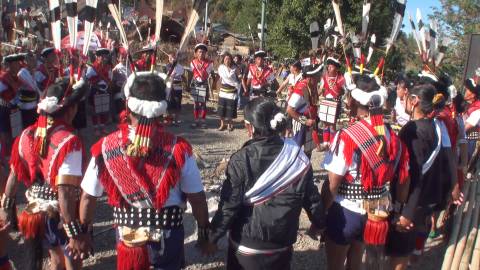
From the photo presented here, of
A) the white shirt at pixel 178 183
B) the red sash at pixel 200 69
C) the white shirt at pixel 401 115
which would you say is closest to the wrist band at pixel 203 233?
the white shirt at pixel 178 183

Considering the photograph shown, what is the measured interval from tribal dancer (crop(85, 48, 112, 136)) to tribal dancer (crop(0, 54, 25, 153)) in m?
2.48

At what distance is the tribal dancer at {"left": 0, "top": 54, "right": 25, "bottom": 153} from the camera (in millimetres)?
5621

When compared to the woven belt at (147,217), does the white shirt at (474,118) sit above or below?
above

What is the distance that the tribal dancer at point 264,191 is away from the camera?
267 cm

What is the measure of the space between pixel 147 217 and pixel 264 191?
2.41ft

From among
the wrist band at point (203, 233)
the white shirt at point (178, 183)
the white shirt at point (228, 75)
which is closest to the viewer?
the white shirt at point (178, 183)

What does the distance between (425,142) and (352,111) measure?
0.62 metres

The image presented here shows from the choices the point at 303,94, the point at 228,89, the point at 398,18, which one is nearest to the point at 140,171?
the point at 398,18

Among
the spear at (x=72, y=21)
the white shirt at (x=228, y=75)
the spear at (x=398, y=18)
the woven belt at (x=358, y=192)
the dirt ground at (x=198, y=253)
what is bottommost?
the dirt ground at (x=198, y=253)

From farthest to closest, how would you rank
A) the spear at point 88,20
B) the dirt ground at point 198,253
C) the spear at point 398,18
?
the dirt ground at point 198,253
the spear at point 398,18
the spear at point 88,20

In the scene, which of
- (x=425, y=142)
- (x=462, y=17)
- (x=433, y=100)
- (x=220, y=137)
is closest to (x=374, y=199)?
(x=425, y=142)

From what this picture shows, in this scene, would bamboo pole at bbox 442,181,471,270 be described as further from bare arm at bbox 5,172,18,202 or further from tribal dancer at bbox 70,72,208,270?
bare arm at bbox 5,172,18,202

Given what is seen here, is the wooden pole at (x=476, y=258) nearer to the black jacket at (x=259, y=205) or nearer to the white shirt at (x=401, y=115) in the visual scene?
the white shirt at (x=401, y=115)

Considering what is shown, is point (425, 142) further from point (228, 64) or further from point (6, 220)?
point (228, 64)
